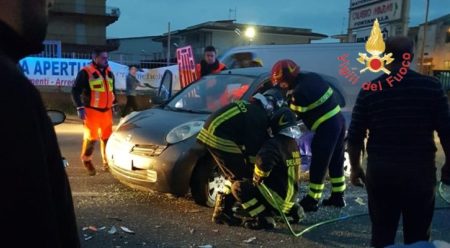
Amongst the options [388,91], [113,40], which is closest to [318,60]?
[388,91]

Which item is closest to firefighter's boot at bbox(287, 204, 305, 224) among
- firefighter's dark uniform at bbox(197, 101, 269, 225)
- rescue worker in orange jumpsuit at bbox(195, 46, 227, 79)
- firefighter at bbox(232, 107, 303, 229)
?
firefighter at bbox(232, 107, 303, 229)

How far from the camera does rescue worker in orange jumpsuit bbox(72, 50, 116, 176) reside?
728 centimetres

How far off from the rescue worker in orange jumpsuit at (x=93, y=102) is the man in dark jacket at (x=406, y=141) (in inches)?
187

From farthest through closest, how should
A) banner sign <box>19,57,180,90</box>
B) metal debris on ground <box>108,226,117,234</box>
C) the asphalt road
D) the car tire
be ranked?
banner sign <box>19,57,180,90</box>, the car tire, metal debris on ground <box>108,226,117,234</box>, the asphalt road

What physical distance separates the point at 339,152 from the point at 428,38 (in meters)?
41.6

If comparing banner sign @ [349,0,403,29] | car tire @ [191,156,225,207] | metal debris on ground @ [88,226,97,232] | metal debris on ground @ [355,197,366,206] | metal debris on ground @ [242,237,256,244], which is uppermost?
banner sign @ [349,0,403,29]

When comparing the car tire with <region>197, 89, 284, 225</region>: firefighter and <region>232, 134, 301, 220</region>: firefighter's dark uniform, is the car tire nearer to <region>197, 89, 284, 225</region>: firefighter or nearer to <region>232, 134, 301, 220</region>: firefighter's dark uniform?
<region>197, 89, 284, 225</region>: firefighter

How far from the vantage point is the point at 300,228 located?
5.16 metres

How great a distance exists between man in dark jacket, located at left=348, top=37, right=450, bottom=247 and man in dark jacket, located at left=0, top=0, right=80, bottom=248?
250cm

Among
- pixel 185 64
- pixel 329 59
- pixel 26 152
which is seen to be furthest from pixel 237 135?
pixel 185 64

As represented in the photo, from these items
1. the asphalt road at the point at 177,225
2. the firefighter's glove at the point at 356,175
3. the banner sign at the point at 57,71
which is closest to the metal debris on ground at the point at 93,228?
the asphalt road at the point at 177,225

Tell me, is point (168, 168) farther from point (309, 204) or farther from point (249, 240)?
point (309, 204)

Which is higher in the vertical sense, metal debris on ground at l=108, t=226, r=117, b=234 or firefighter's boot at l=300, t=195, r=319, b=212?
firefighter's boot at l=300, t=195, r=319, b=212

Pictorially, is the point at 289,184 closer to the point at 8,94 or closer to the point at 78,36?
the point at 8,94
